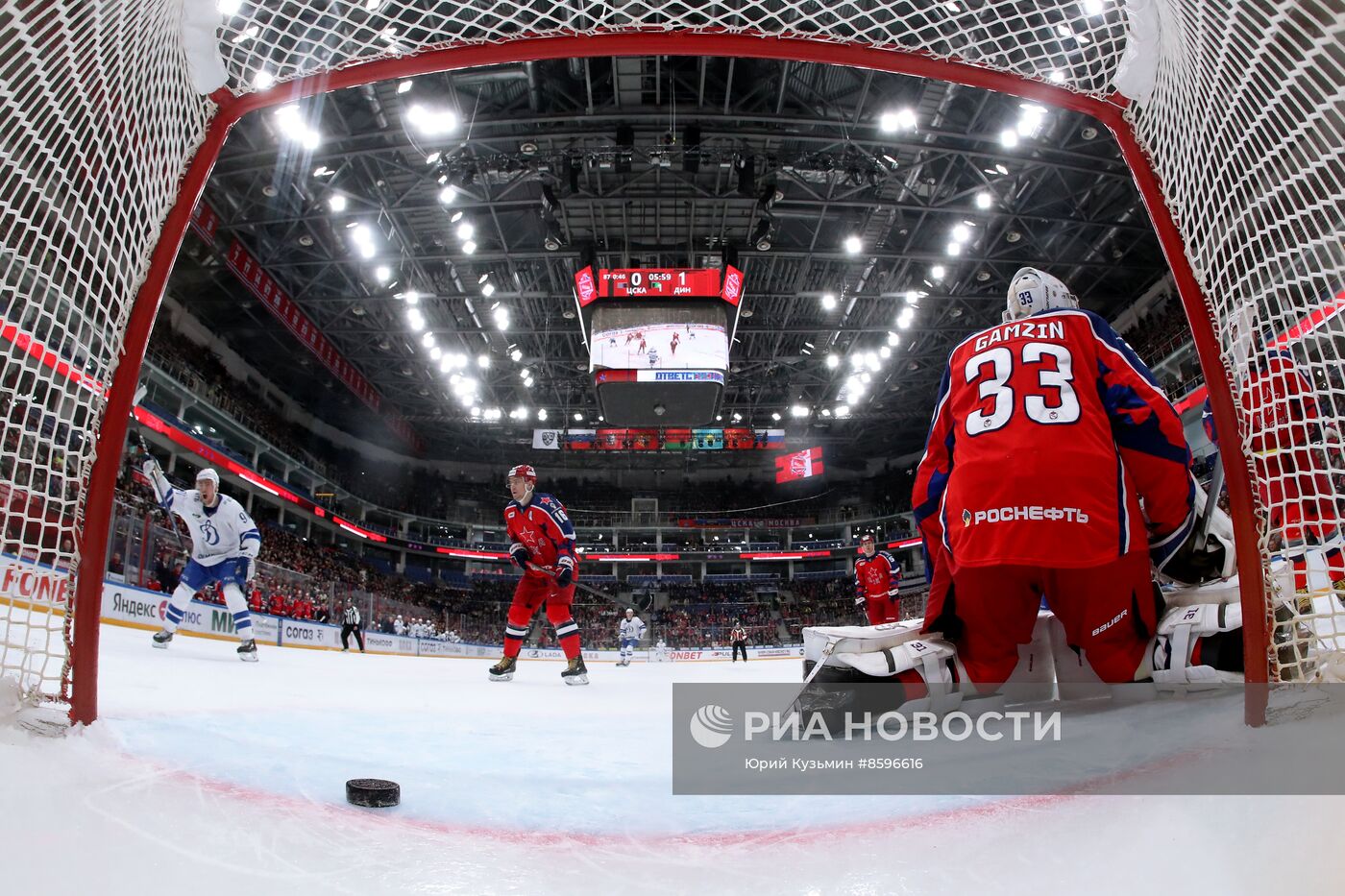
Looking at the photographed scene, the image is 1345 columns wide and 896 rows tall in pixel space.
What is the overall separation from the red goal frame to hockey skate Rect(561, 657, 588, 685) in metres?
3.90

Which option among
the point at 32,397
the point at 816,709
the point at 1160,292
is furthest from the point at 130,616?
A: the point at 1160,292

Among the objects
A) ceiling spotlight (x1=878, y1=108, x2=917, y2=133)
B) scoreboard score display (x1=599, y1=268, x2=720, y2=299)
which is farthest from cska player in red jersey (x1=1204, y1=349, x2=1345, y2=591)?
scoreboard score display (x1=599, y1=268, x2=720, y2=299)

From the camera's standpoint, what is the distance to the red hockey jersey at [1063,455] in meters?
1.76

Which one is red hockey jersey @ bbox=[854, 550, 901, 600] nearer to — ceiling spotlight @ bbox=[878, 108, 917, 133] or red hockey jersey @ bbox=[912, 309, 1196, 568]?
ceiling spotlight @ bbox=[878, 108, 917, 133]

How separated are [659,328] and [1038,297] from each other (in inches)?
455

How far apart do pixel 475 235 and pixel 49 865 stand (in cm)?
1697

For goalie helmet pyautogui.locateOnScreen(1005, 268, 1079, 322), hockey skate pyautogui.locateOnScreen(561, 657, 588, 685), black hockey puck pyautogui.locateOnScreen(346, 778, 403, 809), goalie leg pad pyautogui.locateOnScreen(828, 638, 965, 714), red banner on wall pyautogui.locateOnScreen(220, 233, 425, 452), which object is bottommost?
hockey skate pyautogui.locateOnScreen(561, 657, 588, 685)

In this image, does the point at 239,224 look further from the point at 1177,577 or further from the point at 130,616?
the point at 1177,577

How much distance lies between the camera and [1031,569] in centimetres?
186

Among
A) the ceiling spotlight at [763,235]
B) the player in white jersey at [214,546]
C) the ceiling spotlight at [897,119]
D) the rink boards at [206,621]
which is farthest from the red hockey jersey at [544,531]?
the ceiling spotlight at [763,235]

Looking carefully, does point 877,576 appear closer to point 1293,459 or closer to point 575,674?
point 575,674

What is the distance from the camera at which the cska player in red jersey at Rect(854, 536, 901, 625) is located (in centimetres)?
1003

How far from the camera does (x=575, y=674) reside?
533 centimetres

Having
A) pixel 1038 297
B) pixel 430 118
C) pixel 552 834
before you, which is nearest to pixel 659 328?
pixel 430 118
